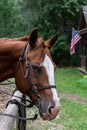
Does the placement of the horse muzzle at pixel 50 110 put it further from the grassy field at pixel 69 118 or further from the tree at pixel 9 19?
the tree at pixel 9 19

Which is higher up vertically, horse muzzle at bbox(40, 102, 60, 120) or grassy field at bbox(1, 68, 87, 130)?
horse muzzle at bbox(40, 102, 60, 120)

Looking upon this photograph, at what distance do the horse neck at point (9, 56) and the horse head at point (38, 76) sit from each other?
113 millimetres

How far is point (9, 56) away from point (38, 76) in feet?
1.42

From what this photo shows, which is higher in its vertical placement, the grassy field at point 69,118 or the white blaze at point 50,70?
the white blaze at point 50,70

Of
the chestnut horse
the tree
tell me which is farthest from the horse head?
the tree

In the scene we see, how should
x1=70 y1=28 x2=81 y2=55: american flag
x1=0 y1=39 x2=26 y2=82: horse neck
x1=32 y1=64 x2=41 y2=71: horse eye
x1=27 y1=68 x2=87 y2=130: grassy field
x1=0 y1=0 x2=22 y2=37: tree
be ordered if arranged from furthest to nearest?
x1=0 y1=0 x2=22 y2=37: tree
x1=70 y1=28 x2=81 y2=55: american flag
x1=27 y1=68 x2=87 y2=130: grassy field
x1=0 y1=39 x2=26 y2=82: horse neck
x1=32 y1=64 x2=41 y2=71: horse eye

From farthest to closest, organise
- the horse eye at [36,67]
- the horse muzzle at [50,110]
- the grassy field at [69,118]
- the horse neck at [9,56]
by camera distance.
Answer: the grassy field at [69,118], the horse neck at [9,56], the horse eye at [36,67], the horse muzzle at [50,110]

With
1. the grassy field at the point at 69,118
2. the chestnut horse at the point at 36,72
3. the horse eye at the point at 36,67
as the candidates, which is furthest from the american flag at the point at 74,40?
the horse eye at the point at 36,67

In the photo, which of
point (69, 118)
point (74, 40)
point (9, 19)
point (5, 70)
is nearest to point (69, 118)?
point (69, 118)

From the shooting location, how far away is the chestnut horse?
3418 millimetres

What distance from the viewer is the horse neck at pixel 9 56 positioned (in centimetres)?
371

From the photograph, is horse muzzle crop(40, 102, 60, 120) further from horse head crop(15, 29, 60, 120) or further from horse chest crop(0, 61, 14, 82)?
horse chest crop(0, 61, 14, 82)

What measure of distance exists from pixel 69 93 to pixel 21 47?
12961 mm

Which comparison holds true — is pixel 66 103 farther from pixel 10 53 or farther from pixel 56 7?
pixel 56 7
